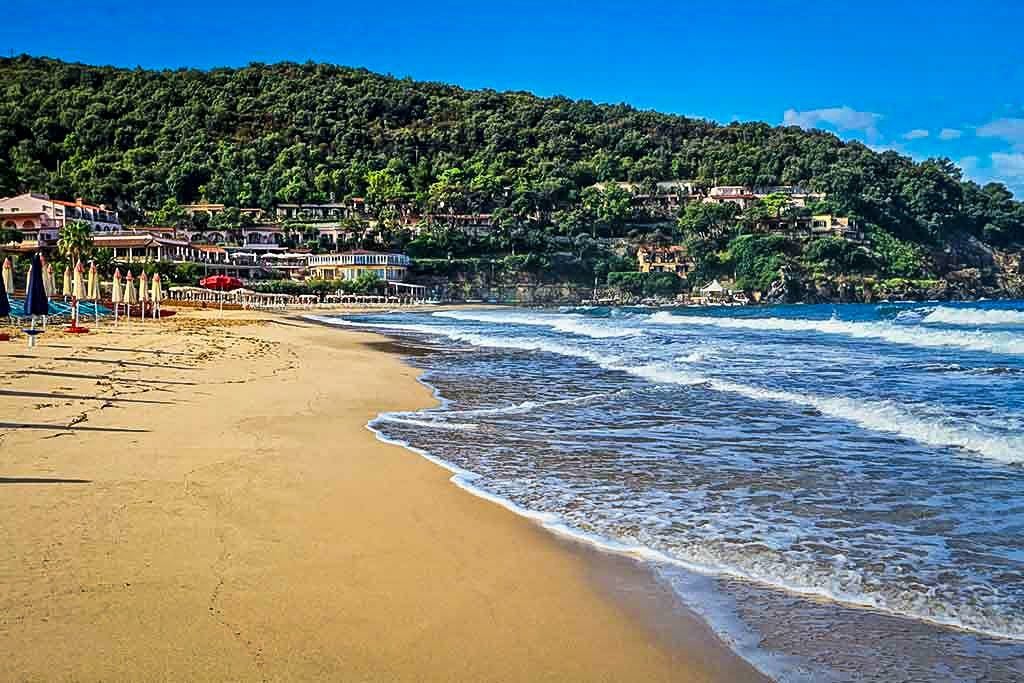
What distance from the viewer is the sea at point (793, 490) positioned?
4.25 metres

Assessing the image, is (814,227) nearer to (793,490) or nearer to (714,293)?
(714,293)

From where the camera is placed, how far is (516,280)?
344ft

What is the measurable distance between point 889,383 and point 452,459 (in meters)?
9.69

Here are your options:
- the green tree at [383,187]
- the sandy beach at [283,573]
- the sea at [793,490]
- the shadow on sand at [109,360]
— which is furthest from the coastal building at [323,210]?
the sandy beach at [283,573]

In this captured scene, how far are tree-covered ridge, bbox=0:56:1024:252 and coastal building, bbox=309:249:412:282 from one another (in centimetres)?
2437

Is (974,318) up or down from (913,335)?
up

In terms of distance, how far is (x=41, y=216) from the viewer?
7962cm

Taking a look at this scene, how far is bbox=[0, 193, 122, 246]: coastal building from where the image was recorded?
2997 inches

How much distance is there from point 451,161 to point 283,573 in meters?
136

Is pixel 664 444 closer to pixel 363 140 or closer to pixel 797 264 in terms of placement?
pixel 797 264

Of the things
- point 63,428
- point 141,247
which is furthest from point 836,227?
point 63,428

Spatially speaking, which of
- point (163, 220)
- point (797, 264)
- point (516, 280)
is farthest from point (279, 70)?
point (797, 264)

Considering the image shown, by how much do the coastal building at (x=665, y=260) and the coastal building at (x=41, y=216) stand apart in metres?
66.2

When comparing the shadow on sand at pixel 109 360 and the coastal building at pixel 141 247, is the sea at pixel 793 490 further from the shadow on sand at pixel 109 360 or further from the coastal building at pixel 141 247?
the coastal building at pixel 141 247
